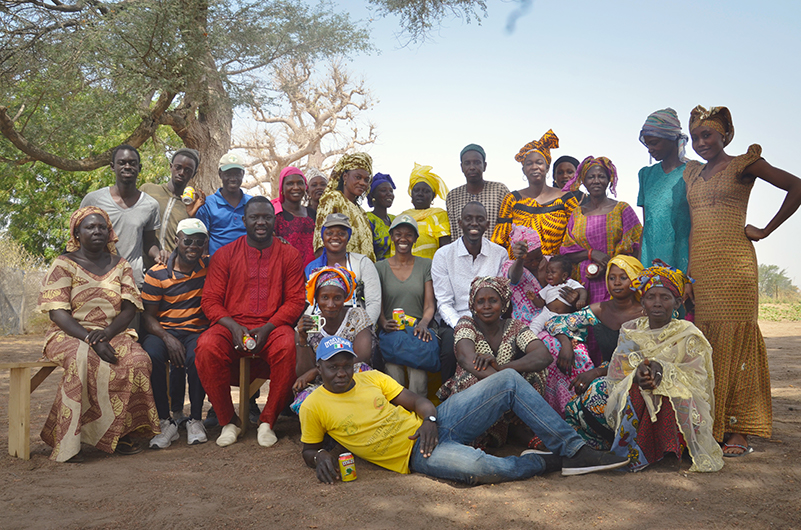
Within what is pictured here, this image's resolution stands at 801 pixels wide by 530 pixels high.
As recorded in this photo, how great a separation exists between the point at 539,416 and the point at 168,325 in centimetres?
331

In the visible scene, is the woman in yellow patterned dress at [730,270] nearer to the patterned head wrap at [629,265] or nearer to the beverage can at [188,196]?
the patterned head wrap at [629,265]

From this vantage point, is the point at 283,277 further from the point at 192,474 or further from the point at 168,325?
the point at 192,474

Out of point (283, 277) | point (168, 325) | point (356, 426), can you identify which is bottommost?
point (356, 426)

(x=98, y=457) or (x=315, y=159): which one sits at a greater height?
(x=315, y=159)

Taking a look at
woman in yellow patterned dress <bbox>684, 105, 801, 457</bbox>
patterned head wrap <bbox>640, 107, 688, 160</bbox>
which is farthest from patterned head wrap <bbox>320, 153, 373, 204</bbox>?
woman in yellow patterned dress <bbox>684, 105, 801, 457</bbox>

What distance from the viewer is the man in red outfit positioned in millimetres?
4887

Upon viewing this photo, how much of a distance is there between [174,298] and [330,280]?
1613 mm

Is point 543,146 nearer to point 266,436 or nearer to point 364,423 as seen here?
point 364,423

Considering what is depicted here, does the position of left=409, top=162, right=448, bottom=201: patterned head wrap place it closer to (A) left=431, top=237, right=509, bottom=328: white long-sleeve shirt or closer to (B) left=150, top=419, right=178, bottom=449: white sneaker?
(A) left=431, top=237, right=509, bottom=328: white long-sleeve shirt

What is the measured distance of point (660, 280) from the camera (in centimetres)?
415

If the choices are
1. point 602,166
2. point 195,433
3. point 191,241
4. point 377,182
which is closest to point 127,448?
point 195,433

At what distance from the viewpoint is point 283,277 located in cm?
534

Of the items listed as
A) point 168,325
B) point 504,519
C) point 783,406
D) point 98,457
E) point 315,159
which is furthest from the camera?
point 315,159

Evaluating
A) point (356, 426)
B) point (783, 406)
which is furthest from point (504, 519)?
point (783, 406)
